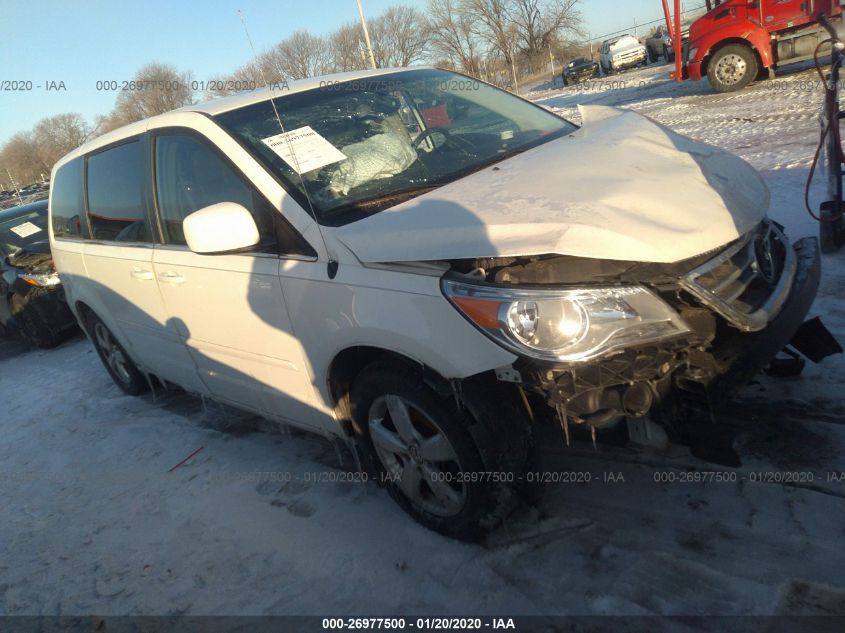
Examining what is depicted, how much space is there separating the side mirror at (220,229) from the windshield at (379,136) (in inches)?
9.7

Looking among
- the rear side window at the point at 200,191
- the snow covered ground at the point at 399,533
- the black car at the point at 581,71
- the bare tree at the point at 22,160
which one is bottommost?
the snow covered ground at the point at 399,533

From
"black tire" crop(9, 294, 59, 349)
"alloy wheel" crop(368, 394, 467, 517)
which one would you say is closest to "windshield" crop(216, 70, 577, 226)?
"alloy wheel" crop(368, 394, 467, 517)

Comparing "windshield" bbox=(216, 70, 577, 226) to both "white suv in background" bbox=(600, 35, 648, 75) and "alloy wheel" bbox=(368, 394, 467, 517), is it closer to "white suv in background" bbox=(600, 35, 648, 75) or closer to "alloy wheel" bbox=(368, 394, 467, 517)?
"alloy wheel" bbox=(368, 394, 467, 517)

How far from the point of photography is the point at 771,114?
9.40m

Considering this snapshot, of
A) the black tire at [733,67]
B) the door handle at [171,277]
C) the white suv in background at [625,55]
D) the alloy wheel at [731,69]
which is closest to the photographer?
the door handle at [171,277]

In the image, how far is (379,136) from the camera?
9.95 feet

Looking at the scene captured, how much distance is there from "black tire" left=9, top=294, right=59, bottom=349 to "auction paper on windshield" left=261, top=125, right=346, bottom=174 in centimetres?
580

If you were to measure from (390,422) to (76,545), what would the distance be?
1895 mm

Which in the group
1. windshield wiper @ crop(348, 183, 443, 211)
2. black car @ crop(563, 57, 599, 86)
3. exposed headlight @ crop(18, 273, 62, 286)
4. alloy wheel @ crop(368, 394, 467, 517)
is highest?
black car @ crop(563, 57, 599, 86)

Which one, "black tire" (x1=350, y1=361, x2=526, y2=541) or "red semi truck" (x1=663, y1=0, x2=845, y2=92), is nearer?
"black tire" (x1=350, y1=361, x2=526, y2=541)

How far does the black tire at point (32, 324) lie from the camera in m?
7.23

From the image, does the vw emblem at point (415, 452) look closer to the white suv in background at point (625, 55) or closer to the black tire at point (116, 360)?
the black tire at point (116, 360)

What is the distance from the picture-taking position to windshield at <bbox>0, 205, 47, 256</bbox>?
782 centimetres

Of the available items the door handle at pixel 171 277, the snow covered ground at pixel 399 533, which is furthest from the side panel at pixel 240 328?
the snow covered ground at pixel 399 533
